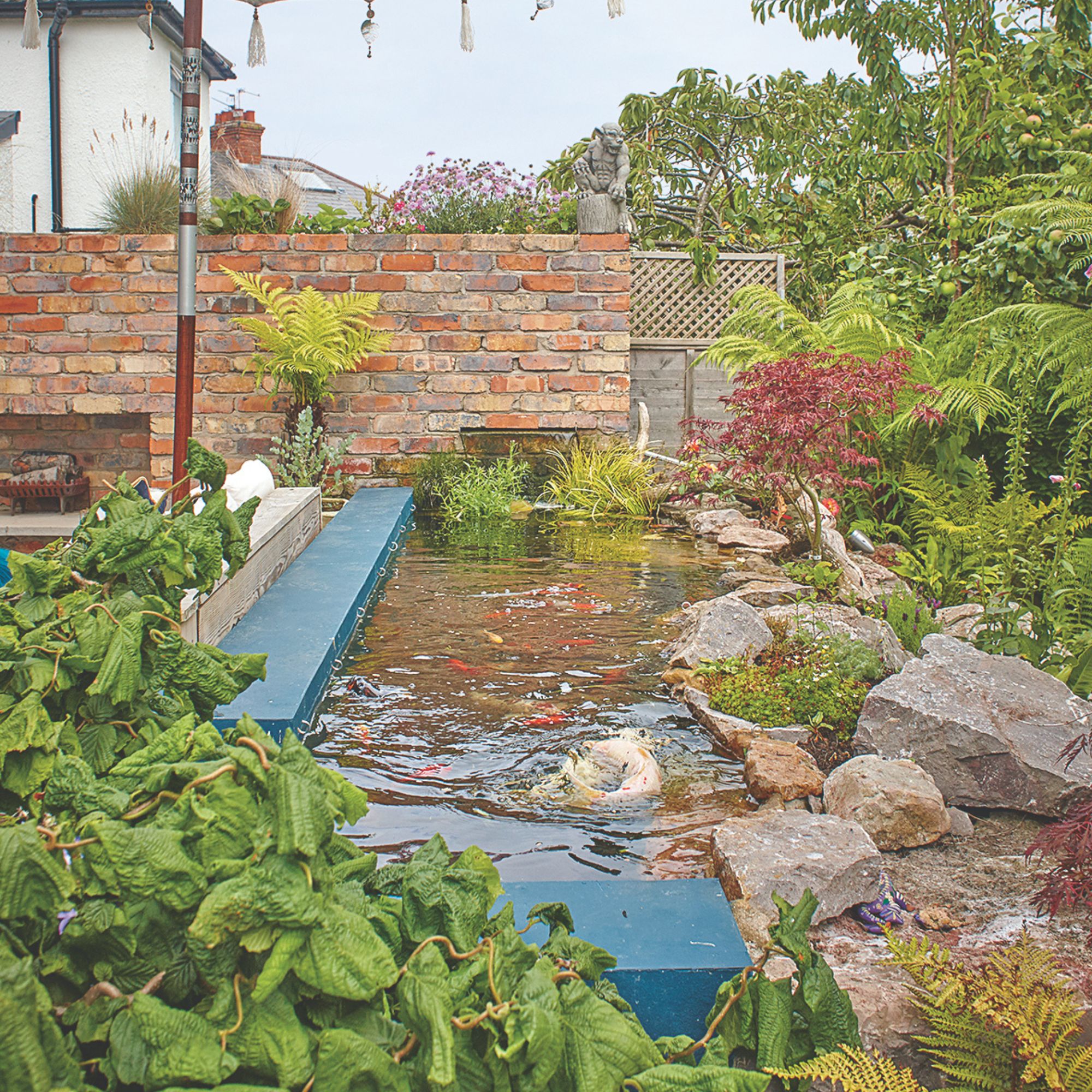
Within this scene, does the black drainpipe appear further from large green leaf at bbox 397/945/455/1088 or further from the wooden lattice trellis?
large green leaf at bbox 397/945/455/1088

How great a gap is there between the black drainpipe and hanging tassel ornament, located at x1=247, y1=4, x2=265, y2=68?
968 centimetres

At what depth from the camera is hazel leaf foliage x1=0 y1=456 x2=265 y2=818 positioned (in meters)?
1.26

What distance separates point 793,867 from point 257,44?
4.46 m

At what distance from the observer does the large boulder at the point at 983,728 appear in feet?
8.23

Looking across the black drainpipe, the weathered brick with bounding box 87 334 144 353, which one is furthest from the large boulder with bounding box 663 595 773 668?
A: the black drainpipe

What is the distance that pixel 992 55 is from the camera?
8016 mm

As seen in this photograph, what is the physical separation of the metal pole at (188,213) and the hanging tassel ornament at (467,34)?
1.43m

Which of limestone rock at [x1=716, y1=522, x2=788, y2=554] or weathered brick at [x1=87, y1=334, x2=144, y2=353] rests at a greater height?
weathered brick at [x1=87, y1=334, x2=144, y2=353]

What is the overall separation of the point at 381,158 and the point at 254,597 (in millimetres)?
7629

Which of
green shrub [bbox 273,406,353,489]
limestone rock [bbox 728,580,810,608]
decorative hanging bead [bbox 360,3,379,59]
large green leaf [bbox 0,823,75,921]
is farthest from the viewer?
green shrub [bbox 273,406,353,489]

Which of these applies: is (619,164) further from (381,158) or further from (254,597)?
(254,597)

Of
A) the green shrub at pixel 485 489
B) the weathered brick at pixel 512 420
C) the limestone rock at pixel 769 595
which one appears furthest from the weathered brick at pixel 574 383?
the limestone rock at pixel 769 595

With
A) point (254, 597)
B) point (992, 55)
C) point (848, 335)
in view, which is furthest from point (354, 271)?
point (992, 55)

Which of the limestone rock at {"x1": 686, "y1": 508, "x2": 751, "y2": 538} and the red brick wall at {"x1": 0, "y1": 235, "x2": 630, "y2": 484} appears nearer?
the limestone rock at {"x1": 686, "y1": 508, "x2": 751, "y2": 538}
